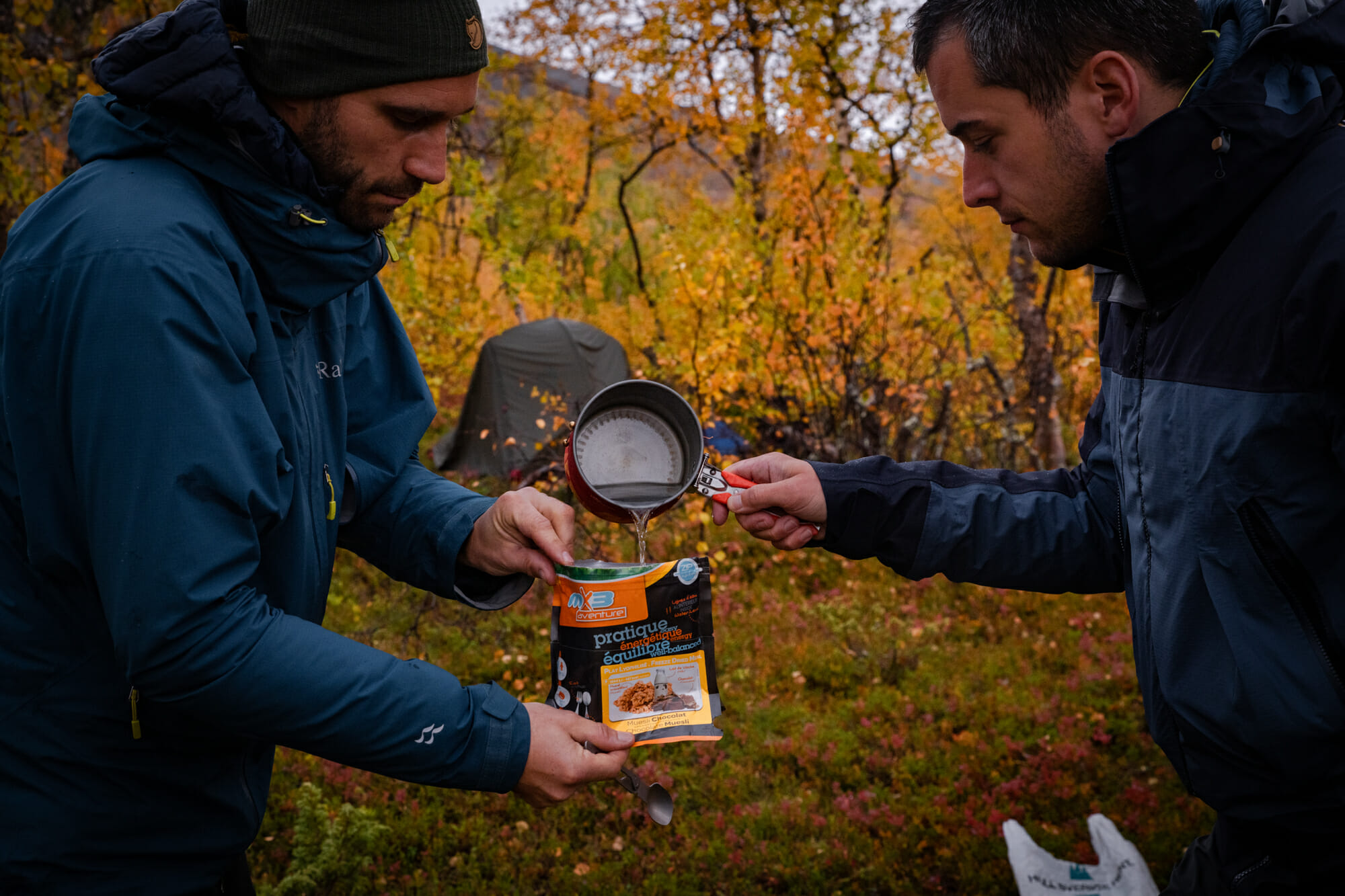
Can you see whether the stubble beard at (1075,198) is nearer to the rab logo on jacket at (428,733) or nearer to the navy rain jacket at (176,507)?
the navy rain jacket at (176,507)

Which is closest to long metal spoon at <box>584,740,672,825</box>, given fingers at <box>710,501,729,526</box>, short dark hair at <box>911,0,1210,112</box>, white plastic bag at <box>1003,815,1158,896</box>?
fingers at <box>710,501,729,526</box>

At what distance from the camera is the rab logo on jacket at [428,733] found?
5.36ft

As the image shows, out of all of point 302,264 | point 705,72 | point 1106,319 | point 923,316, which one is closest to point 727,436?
point 923,316

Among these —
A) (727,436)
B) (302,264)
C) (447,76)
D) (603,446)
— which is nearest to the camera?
(302,264)

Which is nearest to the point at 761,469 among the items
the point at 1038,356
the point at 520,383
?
the point at 1038,356

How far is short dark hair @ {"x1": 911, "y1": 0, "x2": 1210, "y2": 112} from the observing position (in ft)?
6.05

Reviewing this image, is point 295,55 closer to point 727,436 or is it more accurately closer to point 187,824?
point 187,824

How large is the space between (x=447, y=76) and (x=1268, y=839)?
2295 mm

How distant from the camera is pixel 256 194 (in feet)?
5.26

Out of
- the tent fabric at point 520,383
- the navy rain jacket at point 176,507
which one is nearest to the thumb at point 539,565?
the navy rain jacket at point 176,507

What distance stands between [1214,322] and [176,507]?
187cm

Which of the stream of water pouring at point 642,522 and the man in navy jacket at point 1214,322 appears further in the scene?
the stream of water pouring at point 642,522

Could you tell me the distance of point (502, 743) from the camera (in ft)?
5.64

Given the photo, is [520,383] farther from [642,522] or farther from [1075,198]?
[1075,198]
